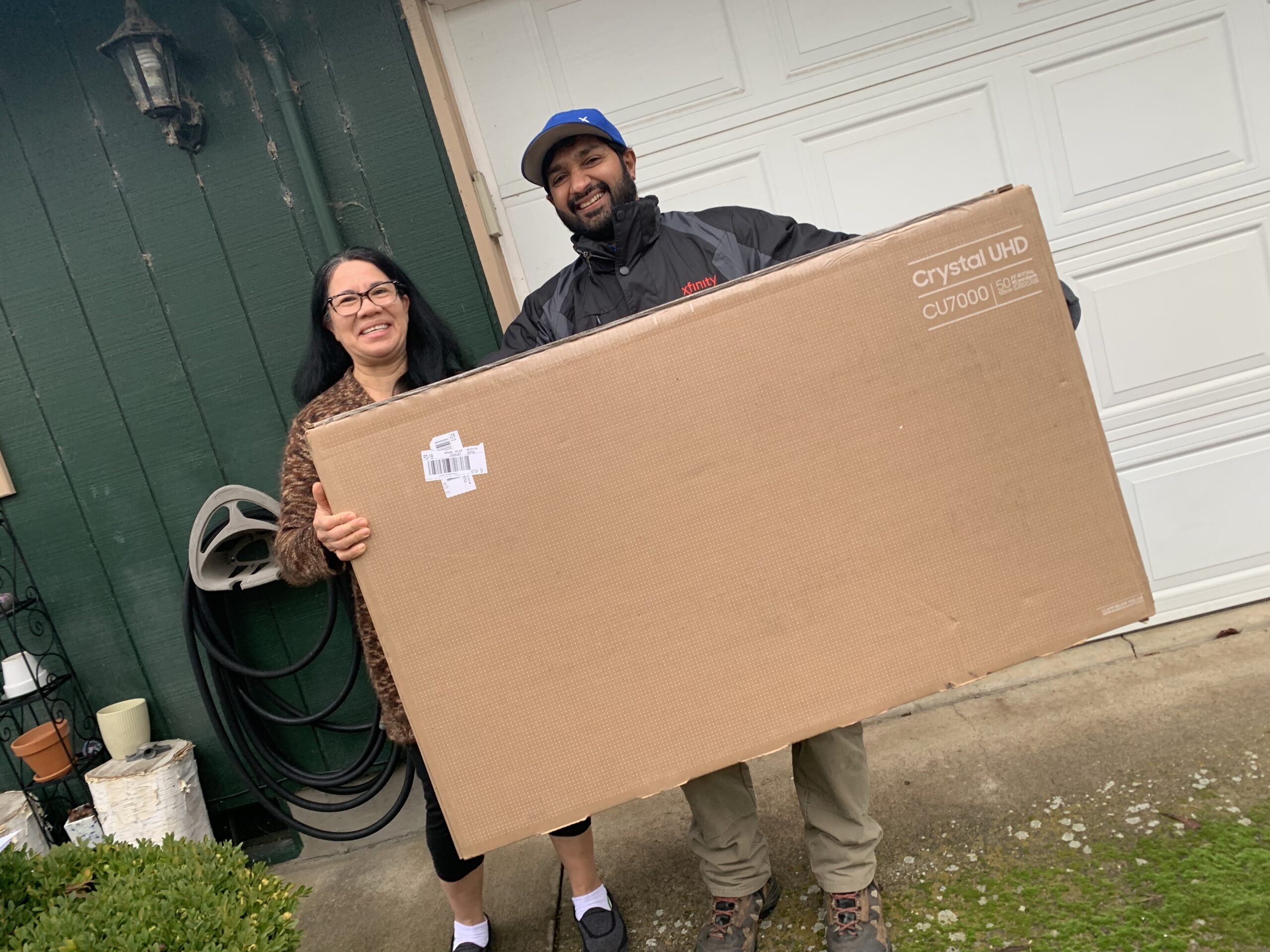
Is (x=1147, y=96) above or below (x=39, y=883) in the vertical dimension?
above

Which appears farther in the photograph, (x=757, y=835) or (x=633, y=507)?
(x=757, y=835)

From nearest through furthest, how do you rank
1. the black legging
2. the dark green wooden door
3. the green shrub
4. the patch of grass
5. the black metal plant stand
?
the green shrub < the patch of grass < the black legging < the dark green wooden door < the black metal plant stand

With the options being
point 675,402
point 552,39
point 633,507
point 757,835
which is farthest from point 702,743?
point 552,39

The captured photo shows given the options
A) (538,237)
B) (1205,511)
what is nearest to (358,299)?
(538,237)

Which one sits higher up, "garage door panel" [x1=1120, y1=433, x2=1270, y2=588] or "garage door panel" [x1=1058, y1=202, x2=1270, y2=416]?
"garage door panel" [x1=1058, y1=202, x2=1270, y2=416]

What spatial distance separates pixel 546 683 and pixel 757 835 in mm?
728

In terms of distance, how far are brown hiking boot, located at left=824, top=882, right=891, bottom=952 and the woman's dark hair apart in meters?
1.27

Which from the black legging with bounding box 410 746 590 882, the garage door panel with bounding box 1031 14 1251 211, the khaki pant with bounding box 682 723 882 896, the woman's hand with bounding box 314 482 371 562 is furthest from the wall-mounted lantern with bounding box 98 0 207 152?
the garage door panel with bounding box 1031 14 1251 211

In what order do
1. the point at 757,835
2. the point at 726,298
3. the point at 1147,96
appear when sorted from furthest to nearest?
the point at 1147,96, the point at 757,835, the point at 726,298

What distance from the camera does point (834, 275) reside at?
42.2 inches

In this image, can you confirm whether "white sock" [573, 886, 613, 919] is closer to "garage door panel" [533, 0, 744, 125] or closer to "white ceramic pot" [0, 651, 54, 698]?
"white ceramic pot" [0, 651, 54, 698]

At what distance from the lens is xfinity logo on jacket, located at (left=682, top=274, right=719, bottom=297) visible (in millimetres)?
1456

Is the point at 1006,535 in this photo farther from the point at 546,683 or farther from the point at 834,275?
the point at 546,683

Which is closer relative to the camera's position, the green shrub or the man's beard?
the green shrub
